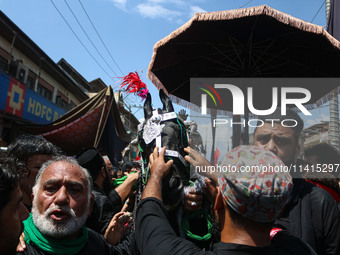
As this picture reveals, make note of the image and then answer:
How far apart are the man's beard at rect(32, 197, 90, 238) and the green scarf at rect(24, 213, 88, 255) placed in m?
0.03

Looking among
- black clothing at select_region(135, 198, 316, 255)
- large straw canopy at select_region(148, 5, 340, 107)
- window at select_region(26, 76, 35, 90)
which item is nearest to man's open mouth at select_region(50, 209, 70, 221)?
black clothing at select_region(135, 198, 316, 255)

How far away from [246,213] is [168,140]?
1.00 meters

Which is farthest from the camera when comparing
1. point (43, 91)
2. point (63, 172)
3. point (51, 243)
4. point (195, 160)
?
point (43, 91)

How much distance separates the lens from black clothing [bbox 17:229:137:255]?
5.31 ft

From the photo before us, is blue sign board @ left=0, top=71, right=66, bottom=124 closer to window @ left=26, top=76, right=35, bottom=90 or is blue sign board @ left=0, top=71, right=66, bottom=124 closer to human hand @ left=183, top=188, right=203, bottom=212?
window @ left=26, top=76, right=35, bottom=90

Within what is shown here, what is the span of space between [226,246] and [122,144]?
567 cm

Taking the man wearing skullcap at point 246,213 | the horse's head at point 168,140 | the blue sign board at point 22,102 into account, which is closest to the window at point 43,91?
the blue sign board at point 22,102

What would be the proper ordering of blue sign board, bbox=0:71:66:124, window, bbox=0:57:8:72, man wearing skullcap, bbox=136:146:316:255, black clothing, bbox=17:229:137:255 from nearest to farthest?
man wearing skullcap, bbox=136:146:316:255 → black clothing, bbox=17:229:137:255 → blue sign board, bbox=0:71:66:124 → window, bbox=0:57:8:72

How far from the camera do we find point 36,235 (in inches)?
65.6

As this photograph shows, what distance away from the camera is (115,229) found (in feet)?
6.86

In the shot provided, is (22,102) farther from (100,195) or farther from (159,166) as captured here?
(159,166)

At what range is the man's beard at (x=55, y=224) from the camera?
1.68m

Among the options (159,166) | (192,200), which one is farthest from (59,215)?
(192,200)

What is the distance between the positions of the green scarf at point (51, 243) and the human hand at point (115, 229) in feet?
1.16
